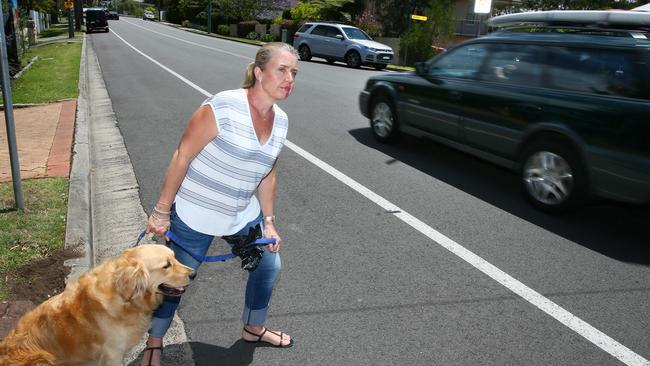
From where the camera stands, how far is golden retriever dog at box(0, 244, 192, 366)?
2.39 meters

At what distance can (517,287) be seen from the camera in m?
4.17

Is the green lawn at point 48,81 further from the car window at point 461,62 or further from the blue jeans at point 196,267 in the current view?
the blue jeans at point 196,267

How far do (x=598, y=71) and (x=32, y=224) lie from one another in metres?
5.67

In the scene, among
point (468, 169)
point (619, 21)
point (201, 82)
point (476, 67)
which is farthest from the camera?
point (201, 82)

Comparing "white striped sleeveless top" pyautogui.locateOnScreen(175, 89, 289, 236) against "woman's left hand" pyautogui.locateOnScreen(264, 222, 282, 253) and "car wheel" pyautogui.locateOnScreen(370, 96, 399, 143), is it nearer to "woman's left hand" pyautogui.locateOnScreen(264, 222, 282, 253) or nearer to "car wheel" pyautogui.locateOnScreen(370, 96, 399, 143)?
"woman's left hand" pyautogui.locateOnScreen(264, 222, 282, 253)

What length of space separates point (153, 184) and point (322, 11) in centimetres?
3472

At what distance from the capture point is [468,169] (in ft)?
24.2

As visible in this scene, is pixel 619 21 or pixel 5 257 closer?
pixel 5 257

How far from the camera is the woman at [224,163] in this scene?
2.64m

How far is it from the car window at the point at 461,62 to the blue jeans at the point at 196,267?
4796 millimetres

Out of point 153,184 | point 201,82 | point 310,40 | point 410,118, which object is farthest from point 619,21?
point 310,40

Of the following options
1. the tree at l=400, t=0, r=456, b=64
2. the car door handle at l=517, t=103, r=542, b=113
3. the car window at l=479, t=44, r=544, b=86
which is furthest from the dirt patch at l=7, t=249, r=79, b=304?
the tree at l=400, t=0, r=456, b=64

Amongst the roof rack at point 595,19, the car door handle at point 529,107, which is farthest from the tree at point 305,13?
the car door handle at point 529,107

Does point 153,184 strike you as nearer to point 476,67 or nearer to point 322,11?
point 476,67
